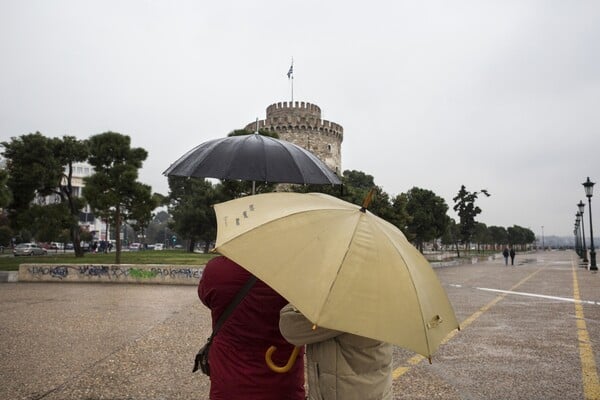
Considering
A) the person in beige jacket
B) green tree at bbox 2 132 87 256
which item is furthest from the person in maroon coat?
green tree at bbox 2 132 87 256

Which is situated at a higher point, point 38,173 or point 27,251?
point 38,173

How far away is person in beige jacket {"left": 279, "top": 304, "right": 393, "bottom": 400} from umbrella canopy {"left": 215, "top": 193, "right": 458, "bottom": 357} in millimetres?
236

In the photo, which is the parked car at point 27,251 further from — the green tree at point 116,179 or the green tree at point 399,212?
the green tree at point 399,212

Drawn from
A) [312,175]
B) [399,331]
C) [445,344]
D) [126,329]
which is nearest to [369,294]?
[399,331]

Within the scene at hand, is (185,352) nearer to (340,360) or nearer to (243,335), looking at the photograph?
(243,335)

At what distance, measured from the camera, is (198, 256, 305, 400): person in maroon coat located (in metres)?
2.27

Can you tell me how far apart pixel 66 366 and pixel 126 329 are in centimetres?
246

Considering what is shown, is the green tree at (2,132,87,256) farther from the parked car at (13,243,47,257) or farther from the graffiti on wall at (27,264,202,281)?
the parked car at (13,243,47,257)

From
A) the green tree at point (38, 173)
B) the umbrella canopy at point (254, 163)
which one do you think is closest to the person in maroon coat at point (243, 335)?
the umbrella canopy at point (254, 163)

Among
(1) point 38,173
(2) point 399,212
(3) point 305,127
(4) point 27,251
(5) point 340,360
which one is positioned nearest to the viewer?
(5) point 340,360

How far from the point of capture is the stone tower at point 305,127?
4619 centimetres

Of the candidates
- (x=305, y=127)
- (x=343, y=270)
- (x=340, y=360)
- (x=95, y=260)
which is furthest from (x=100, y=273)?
(x=305, y=127)

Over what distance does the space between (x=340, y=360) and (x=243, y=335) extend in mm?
542

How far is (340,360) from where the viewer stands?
2123 mm
